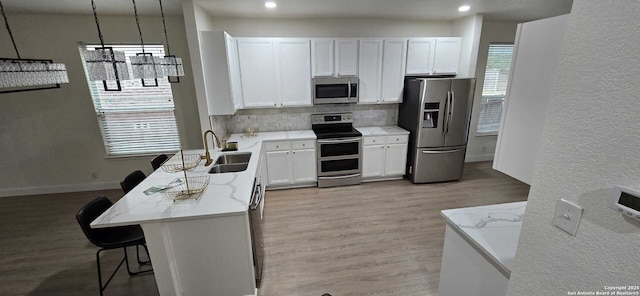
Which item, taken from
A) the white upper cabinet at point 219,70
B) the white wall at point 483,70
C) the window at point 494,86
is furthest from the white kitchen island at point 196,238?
the window at point 494,86

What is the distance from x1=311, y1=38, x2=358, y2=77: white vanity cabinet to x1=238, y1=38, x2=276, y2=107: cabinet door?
66 cm

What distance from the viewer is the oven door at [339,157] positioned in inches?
156

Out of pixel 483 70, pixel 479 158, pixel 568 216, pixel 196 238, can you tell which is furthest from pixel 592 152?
pixel 479 158

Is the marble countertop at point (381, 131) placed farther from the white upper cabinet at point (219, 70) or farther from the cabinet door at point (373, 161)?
the white upper cabinet at point (219, 70)

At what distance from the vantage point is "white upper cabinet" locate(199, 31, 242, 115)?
10.6 feet

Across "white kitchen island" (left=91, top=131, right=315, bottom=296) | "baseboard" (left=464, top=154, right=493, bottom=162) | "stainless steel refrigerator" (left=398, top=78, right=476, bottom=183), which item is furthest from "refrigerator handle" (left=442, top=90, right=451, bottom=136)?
"white kitchen island" (left=91, top=131, right=315, bottom=296)

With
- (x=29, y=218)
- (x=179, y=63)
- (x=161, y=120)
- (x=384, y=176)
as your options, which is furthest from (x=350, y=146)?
(x=29, y=218)

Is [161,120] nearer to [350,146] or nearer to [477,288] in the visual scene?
[350,146]

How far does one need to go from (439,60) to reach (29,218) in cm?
636

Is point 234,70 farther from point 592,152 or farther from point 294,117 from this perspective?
point 592,152

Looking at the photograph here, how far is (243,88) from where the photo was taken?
3824 millimetres

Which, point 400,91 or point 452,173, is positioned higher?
point 400,91

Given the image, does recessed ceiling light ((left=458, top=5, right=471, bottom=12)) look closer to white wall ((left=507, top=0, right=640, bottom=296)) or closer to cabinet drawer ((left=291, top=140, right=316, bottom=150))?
cabinet drawer ((left=291, top=140, right=316, bottom=150))

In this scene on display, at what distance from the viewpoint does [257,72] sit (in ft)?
12.4
